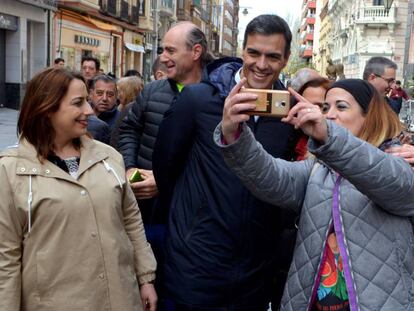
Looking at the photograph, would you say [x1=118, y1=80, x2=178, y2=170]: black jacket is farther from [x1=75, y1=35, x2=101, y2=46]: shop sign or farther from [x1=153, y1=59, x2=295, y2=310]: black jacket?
[x1=75, y1=35, x2=101, y2=46]: shop sign

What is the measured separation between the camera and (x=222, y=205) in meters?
2.87

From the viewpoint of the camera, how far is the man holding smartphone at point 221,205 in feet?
9.42

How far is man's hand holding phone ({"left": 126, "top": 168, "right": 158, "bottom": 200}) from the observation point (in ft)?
11.8

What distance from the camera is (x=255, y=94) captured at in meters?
2.20

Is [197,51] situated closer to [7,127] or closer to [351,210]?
[351,210]

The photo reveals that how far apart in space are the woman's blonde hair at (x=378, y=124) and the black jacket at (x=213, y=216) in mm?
541

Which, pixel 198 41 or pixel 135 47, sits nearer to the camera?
pixel 198 41

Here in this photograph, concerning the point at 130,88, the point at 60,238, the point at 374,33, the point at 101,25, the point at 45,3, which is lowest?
the point at 60,238

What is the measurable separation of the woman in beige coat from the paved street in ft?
32.4

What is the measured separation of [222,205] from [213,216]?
0.22 feet

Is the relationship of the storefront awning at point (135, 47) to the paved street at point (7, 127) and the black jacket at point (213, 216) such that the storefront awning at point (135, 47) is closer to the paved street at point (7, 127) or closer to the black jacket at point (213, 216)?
the paved street at point (7, 127)

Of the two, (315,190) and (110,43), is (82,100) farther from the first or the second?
(110,43)

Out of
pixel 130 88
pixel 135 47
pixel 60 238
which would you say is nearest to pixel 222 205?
pixel 60 238

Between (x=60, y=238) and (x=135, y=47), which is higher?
(x=135, y=47)
